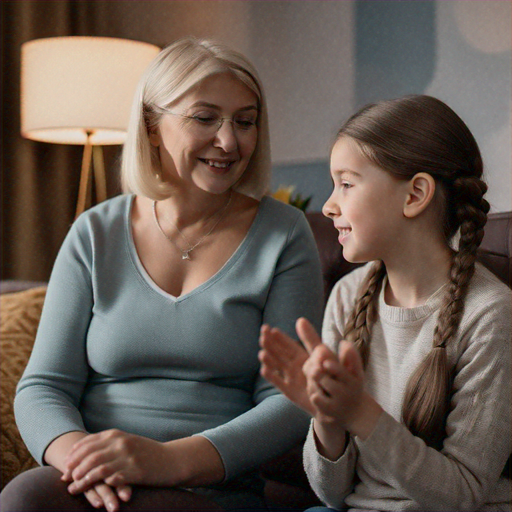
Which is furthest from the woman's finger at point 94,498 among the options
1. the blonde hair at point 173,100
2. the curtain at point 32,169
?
the curtain at point 32,169

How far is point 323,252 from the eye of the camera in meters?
1.50

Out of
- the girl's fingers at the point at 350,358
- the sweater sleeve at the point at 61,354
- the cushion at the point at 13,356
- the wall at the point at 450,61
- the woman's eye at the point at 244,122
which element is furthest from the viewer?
the wall at the point at 450,61

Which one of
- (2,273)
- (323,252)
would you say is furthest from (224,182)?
(2,273)

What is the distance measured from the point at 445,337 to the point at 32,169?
80.7 inches

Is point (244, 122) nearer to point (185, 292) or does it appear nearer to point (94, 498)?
point (185, 292)

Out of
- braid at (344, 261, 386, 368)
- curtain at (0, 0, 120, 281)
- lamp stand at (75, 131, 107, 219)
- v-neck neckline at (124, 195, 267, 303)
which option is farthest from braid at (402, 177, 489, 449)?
curtain at (0, 0, 120, 281)

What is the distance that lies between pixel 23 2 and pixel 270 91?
1.00 m

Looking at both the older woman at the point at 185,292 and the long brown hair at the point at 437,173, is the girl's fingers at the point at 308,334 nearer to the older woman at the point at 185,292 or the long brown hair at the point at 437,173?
the long brown hair at the point at 437,173

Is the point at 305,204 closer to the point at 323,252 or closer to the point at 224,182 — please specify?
the point at 323,252

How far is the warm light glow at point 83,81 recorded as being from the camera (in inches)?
84.3

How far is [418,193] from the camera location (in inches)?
39.0

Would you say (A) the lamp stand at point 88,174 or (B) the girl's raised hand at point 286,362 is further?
(A) the lamp stand at point 88,174

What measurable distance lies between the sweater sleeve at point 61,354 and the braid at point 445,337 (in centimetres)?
52

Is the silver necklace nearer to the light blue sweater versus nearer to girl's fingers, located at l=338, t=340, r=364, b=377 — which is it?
the light blue sweater
